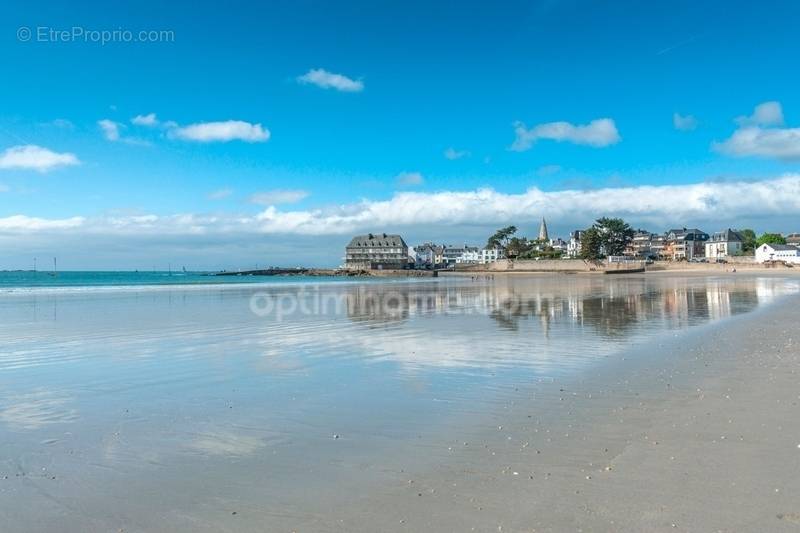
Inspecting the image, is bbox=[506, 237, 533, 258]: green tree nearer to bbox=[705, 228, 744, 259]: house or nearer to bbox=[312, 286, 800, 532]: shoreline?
bbox=[705, 228, 744, 259]: house

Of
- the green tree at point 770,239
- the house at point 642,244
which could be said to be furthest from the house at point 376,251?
the green tree at point 770,239

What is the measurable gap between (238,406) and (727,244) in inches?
6819

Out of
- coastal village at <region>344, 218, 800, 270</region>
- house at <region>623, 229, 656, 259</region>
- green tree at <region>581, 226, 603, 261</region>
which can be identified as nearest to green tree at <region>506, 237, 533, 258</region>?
coastal village at <region>344, 218, 800, 270</region>

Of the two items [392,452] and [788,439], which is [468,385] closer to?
[392,452]

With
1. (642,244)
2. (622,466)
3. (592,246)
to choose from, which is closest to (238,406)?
(622,466)

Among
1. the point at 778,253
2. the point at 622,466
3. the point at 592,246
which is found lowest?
the point at 622,466

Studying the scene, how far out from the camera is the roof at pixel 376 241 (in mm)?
182675

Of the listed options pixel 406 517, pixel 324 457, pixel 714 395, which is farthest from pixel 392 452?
pixel 714 395

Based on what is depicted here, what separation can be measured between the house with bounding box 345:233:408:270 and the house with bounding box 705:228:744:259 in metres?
89.0

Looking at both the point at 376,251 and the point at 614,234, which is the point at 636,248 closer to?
the point at 614,234

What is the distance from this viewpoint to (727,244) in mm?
155125

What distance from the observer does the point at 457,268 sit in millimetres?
172250

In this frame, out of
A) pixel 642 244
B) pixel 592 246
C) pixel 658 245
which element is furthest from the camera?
pixel 642 244

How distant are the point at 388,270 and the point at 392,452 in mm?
155802
